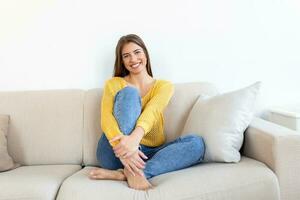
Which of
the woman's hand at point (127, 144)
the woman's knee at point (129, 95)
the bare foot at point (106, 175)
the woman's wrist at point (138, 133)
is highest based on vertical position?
the woman's knee at point (129, 95)

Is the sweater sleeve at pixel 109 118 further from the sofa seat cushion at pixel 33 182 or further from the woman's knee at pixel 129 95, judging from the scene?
the sofa seat cushion at pixel 33 182

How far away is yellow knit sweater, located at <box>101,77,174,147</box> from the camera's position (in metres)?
1.52

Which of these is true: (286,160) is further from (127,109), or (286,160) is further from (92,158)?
(92,158)

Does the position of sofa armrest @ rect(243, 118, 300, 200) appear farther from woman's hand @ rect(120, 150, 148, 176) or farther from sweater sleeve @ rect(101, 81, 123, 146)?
sweater sleeve @ rect(101, 81, 123, 146)

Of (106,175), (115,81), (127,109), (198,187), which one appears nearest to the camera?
(198,187)

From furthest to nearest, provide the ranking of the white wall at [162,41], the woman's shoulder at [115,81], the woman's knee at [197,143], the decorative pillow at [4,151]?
1. the white wall at [162,41]
2. the woman's shoulder at [115,81]
3. the decorative pillow at [4,151]
4. the woman's knee at [197,143]

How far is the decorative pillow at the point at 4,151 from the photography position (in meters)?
1.62

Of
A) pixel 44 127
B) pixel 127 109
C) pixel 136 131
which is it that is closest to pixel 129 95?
pixel 127 109

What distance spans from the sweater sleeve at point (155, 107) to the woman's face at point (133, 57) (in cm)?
19

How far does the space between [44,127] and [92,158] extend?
34 cm

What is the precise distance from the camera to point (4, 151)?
167 cm

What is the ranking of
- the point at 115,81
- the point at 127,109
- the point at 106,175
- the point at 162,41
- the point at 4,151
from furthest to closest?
the point at 162,41 → the point at 115,81 → the point at 4,151 → the point at 127,109 → the point at 106,175

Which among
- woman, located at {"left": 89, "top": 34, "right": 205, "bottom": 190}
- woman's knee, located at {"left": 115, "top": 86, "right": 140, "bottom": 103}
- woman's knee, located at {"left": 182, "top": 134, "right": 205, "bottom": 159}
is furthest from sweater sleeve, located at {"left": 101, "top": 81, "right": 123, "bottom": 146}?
woman's knee, located at {"left": 182, "top": 134, "right": 205, "bottom": 159}

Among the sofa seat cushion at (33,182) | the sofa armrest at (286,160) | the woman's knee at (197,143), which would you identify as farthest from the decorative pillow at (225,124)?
the sofa seat cushion at (33,182)
